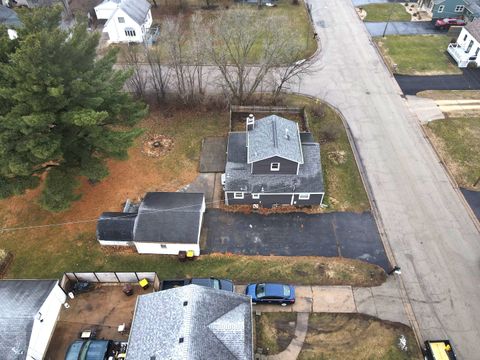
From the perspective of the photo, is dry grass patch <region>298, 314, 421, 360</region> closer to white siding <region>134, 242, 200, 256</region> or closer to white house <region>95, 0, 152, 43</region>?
white siding <region>134, 242, 200, 256</region>

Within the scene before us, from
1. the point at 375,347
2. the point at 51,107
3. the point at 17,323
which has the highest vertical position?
the point at 51,107

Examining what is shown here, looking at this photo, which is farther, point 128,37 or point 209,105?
point 128,37

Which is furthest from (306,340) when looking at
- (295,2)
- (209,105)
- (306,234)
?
(295,2)

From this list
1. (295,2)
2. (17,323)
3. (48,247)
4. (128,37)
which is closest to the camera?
(17,323)

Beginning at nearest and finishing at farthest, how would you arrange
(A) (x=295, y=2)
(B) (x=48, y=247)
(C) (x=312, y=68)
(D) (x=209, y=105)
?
(B) (x=48, y=247), (D) (x=209, y=105), (C) (x=312, y=68), (A) (x=295, y=2)

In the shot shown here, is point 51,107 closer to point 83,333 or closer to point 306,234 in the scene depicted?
point 83,333

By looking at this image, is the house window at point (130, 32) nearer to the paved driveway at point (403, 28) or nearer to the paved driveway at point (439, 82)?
the paved driveway at point (403, 28)
